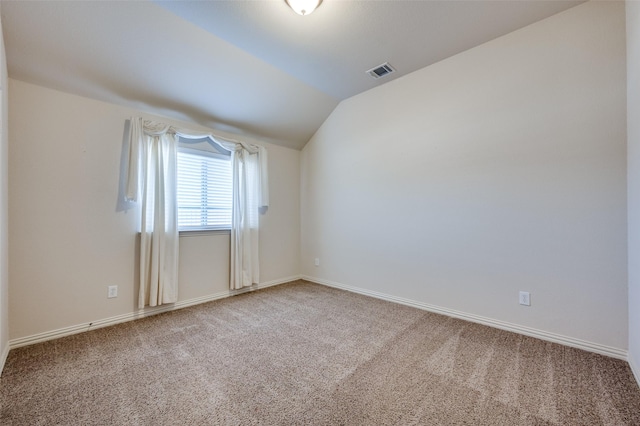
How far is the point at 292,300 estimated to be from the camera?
336 centimetres

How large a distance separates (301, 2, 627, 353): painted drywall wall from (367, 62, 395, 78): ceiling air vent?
237 mm

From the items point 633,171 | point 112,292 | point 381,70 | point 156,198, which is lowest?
point 112,292

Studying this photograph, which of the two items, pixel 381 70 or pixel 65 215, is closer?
pixel 65 215

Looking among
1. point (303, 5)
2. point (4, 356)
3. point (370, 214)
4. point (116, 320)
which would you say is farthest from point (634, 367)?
point (4, 356)

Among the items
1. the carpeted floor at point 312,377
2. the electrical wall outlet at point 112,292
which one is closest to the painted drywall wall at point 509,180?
the carpeted floor at point 312,377

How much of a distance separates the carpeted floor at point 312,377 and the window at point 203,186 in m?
1.27

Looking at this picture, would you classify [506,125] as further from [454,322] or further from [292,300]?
[292,300]

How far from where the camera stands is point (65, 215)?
7.80 ft

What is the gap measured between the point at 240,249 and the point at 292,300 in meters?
0.99

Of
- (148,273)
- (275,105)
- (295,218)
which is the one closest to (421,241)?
(295,218)

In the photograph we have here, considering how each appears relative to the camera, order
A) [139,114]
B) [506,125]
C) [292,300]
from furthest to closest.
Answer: [292,300]
[139,114]
[506,125]

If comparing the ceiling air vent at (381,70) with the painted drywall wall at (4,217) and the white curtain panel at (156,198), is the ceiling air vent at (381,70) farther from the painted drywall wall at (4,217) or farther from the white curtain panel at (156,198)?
the painted drywall wall at (4,217)

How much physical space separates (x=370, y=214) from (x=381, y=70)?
175cm

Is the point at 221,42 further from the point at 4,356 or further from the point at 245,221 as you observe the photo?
the point at 4,356
